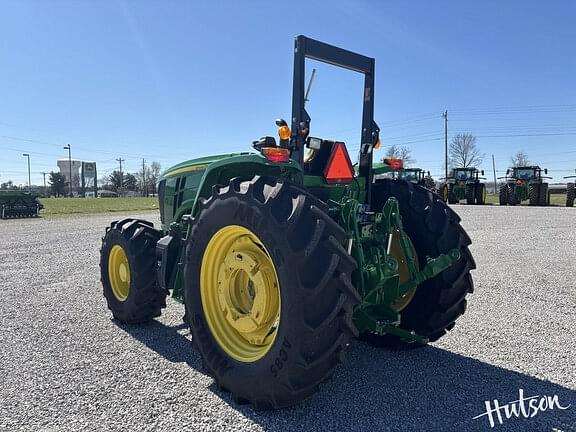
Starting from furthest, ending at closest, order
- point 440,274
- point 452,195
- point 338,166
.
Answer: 1. point 452,195
2. point 440,274
3. point 338,166

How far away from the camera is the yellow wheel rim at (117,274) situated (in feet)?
17.1

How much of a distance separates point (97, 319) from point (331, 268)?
3.80 metres

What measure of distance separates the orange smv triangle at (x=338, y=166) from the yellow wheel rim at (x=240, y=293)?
3.06 feet

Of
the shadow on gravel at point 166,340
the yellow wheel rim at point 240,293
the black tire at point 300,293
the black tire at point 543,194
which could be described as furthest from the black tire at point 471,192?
the black tire at point 300,293

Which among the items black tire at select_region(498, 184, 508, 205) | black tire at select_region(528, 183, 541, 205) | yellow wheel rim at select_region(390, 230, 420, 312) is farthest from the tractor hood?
black tire at select_region(498, 184, 508, 205)

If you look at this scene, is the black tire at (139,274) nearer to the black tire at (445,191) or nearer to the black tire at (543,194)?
the black tire at (543,194)

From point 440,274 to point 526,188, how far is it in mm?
30054

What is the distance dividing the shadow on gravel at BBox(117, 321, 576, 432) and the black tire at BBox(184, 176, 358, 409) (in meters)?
0.29

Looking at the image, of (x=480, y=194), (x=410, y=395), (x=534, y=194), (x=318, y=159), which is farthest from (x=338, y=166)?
(x=480, y=194)

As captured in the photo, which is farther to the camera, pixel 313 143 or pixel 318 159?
pixel 318 159

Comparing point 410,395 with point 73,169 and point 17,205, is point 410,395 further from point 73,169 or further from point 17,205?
point 73,169

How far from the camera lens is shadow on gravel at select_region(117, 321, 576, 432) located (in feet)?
9.50

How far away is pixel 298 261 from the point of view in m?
2.72

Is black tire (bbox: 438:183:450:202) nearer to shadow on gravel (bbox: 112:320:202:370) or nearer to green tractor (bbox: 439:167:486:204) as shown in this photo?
green tractor (bbox: 439:167:486:204)
